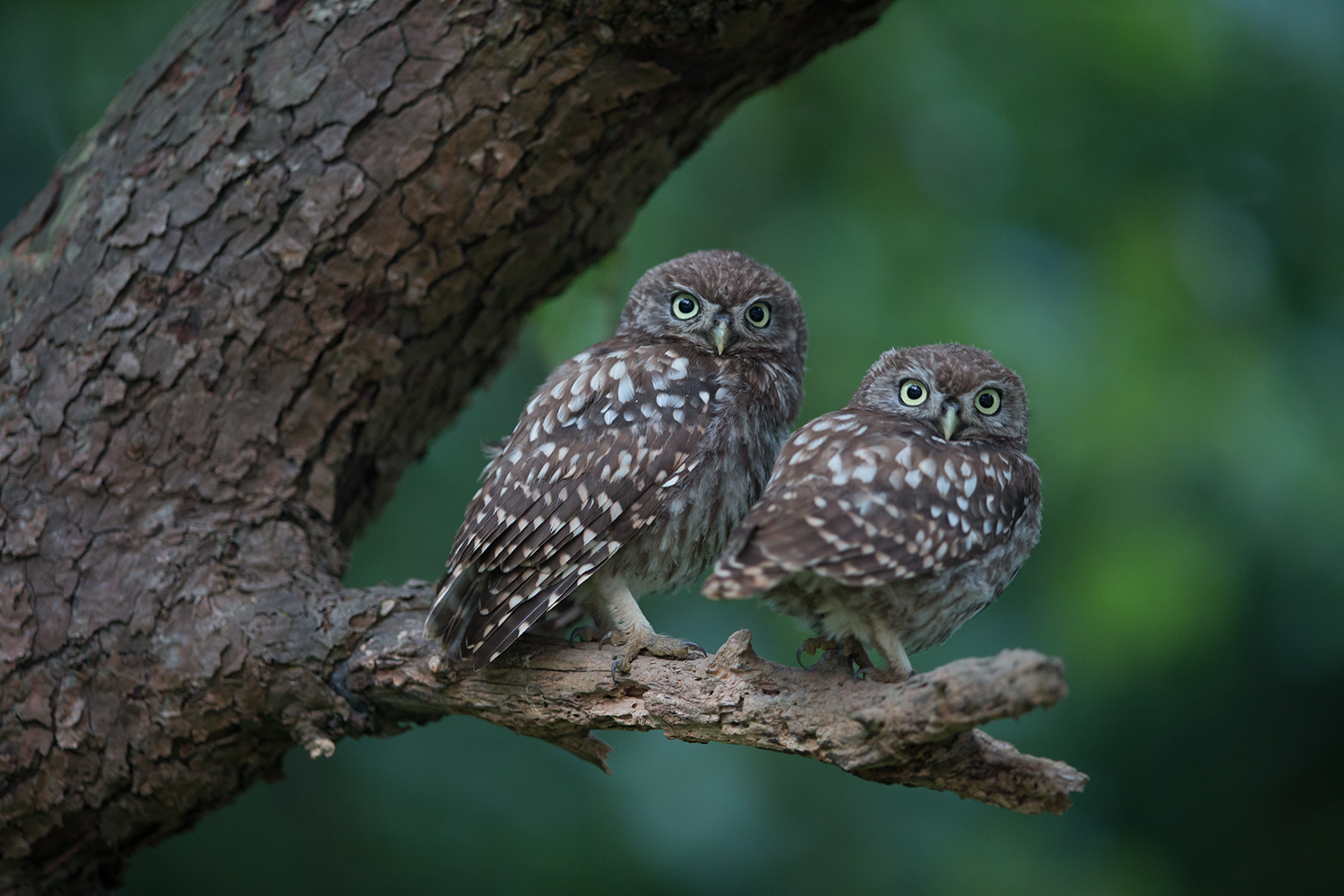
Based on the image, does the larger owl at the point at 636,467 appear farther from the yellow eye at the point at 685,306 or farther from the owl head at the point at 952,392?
the owl head at the point at 952,392

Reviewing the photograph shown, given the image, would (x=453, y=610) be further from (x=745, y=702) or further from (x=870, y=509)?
(x=870, y=509)

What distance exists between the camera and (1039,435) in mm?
4406

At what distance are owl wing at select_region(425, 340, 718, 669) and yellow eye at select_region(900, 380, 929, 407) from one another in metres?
0.47

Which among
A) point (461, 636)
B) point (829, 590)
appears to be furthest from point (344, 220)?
point (829, 590)

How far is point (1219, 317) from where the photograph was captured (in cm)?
440

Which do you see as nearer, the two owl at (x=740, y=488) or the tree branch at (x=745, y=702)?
the tree branch at (x=745, y=702)

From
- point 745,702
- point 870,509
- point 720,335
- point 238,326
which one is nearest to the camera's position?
point 870,509

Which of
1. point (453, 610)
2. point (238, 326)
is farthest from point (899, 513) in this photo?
point (238, 326)

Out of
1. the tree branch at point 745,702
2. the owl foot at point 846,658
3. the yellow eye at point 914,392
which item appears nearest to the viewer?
the tree branch at point 745,702

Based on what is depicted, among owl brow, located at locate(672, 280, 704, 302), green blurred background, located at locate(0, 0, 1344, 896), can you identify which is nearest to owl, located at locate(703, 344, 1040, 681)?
owl brow, located at locate(672, 280, 704, 302)

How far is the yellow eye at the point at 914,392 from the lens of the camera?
2.53 metres

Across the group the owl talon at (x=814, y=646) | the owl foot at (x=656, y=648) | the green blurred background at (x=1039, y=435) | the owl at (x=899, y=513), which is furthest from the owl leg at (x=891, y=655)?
the green blurred background at (x=1039, y=435)

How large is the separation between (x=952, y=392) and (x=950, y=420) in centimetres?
8

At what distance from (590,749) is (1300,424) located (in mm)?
3064
